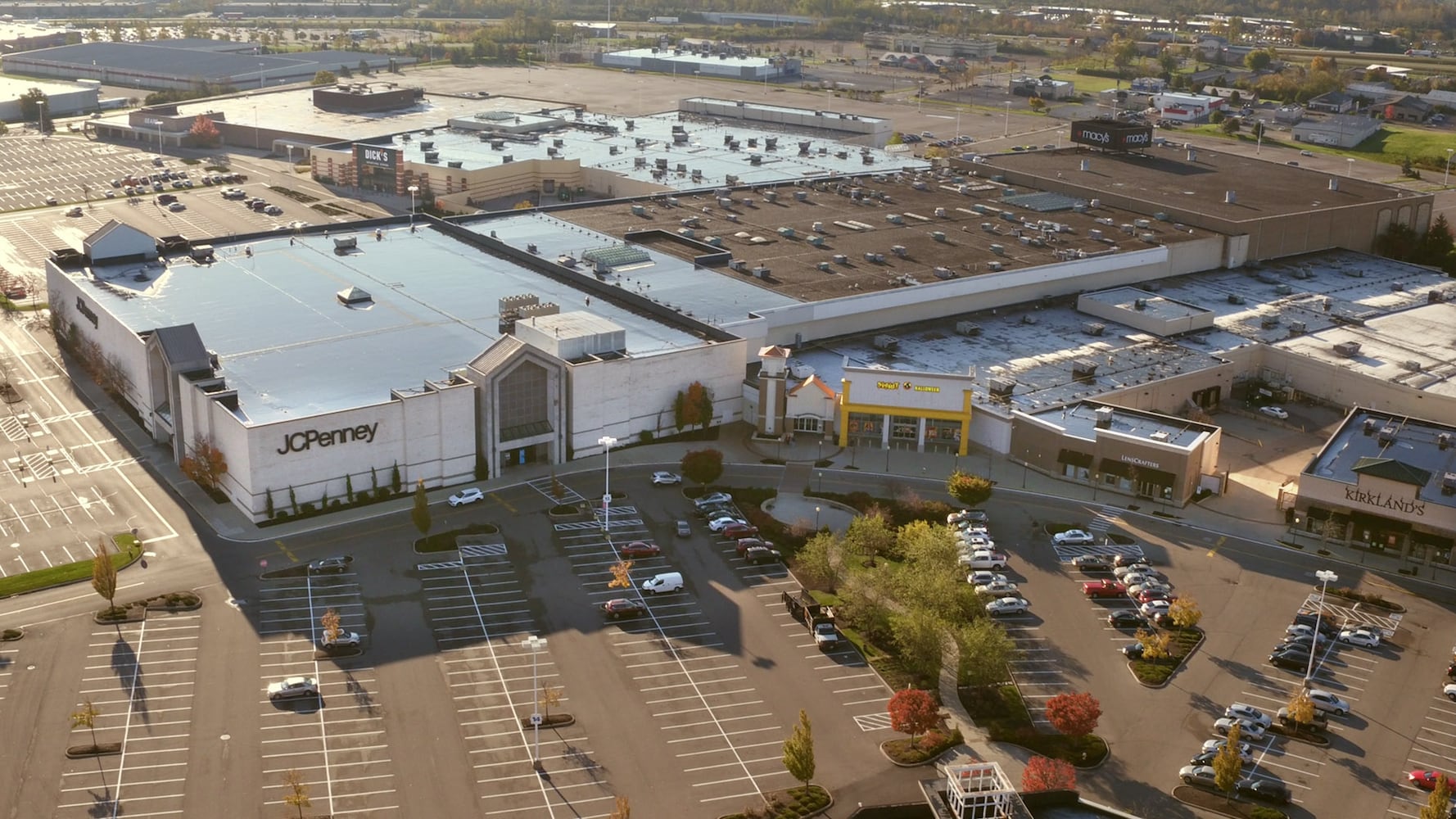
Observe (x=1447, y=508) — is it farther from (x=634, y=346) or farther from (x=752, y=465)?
(x=634, y=346)

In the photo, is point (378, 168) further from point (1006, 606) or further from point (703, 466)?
point (1006, 606)

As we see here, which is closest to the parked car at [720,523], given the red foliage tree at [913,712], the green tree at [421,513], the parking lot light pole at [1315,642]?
Result: the green tree at [421,513]

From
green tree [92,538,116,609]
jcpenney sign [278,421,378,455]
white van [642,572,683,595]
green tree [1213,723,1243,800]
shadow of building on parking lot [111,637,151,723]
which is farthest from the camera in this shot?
jcpenney sign [278,421,378,455]

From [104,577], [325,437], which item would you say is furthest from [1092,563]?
[104,577]

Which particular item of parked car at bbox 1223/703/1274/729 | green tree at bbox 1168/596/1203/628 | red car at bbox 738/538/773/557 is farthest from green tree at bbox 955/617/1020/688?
red car at bbox 738/538/773/557

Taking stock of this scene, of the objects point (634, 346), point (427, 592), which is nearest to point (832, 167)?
point (634, 346)

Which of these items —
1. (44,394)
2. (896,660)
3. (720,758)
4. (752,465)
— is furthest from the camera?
(44,394)

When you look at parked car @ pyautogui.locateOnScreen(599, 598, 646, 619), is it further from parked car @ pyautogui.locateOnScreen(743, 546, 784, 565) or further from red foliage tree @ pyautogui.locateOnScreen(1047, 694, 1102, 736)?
red foliage tree @ pyautogui.locateOnScreen(1047, 694, 1102, 736)
